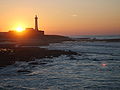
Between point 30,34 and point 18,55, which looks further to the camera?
point 30,34

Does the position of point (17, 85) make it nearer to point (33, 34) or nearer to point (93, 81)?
point (93, 81)

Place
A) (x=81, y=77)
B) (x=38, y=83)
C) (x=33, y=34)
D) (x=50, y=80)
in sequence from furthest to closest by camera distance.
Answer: (x=33, y=34) → (x=81, y=77) → (x=50, y=80) → (x=38, y=83)

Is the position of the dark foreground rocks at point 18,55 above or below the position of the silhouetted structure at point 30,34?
below

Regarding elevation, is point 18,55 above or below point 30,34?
below

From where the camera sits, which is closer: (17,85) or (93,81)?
(17,85)

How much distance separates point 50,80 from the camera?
18281 mm

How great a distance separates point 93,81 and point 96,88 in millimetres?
2178

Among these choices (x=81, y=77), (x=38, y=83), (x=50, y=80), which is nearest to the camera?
(x=38, y=83)

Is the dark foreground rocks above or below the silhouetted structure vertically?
below

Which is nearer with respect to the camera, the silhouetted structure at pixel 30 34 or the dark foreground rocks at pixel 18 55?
the dark foreground rocks at pixel 18 55

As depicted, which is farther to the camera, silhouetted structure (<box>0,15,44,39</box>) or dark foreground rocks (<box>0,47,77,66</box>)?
silhouetted structure (<box>0,15,44,39</box>)

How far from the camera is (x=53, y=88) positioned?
15531mm

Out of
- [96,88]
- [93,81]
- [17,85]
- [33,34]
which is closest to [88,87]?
[96,88]

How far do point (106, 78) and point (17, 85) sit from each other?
23.5ft
